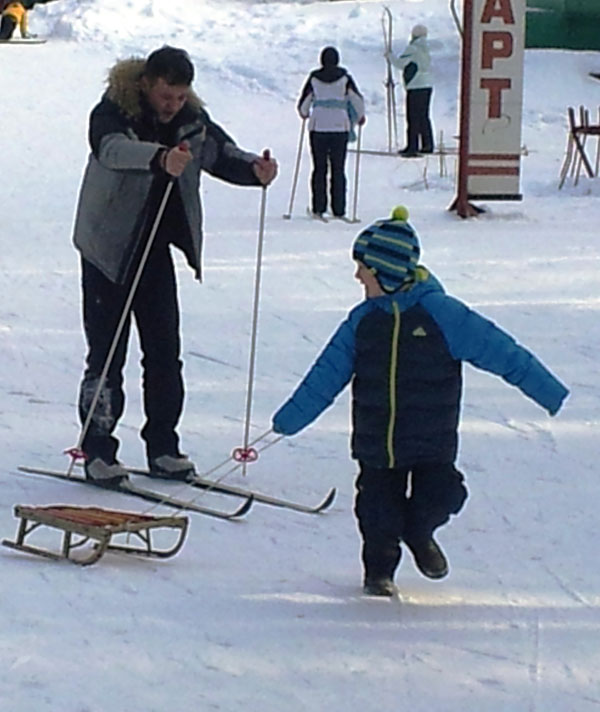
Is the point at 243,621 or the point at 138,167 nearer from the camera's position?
the point at 243,621

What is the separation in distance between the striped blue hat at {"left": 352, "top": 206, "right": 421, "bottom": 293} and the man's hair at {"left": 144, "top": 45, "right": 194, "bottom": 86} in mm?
1445

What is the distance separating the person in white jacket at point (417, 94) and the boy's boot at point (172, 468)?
13.7 meters

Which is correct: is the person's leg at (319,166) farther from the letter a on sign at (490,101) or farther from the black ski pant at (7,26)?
the black ski pant at (7,26)

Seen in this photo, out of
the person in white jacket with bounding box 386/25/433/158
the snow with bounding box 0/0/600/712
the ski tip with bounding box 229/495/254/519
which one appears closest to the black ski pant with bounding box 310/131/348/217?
the snow with bounding box 0/0/600/712

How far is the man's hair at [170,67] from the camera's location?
5.70 m

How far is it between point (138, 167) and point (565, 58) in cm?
2199

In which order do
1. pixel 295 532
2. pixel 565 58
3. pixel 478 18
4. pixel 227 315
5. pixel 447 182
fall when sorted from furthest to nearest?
pixel 565 58
pixel 447 182
pixel 478 18
pixel 227 315
pixel 295 532

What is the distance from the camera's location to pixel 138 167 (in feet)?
18.6

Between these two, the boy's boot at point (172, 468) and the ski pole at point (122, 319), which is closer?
the ski pole at point (122, 319)

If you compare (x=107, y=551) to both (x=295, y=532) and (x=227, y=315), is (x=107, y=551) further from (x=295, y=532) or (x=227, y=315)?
(x=227, y=315)

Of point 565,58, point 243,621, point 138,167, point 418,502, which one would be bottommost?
point 565,58

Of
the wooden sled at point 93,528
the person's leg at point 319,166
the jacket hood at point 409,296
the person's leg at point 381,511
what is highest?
the jacket hood at point 409,296

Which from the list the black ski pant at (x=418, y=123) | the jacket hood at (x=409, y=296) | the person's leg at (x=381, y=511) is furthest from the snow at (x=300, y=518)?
the black ski pant at (x=418, y=123)

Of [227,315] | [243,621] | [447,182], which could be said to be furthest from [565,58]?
[243,621]
